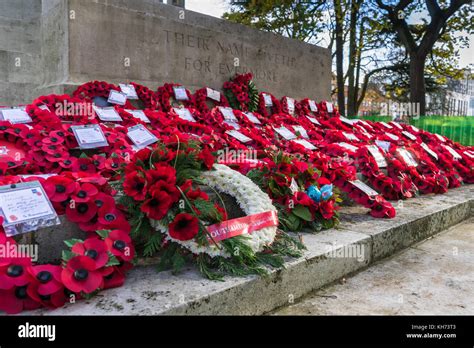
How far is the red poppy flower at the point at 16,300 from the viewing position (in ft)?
5.47

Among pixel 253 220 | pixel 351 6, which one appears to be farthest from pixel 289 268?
pixel 351 6

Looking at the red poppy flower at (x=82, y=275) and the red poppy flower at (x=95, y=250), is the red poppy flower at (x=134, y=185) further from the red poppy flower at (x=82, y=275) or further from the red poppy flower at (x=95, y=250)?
the red poppy flower at (x=82, y=275)

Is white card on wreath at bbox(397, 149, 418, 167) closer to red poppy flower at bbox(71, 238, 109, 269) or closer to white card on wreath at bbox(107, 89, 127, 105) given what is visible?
white card on wreath at bbox(107, 89, 127, 105)

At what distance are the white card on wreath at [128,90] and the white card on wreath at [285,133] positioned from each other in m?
1.81

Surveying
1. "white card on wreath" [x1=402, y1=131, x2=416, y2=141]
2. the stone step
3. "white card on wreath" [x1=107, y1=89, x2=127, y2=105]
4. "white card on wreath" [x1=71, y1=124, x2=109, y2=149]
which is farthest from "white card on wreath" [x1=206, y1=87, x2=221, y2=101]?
"white card on wreath" [x1=402, y1=131, x2=416, y2=141]

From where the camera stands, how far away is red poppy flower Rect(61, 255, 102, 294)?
172cm

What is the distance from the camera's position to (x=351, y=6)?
16828mm

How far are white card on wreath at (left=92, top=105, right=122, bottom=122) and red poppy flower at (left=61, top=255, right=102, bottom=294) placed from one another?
8.85 ft

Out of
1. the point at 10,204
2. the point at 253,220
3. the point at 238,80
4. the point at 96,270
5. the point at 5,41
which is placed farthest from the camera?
the point at 5,41

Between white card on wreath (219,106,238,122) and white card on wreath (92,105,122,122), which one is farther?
white card on wreath (219,106,238,122)

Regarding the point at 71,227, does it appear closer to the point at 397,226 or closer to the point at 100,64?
the point at 397,226

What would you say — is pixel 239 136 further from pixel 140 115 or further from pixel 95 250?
pixel 95 250

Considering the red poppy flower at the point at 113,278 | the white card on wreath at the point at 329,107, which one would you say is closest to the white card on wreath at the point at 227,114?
the white card on wreath at the point at 329,107

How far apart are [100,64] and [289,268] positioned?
382 cm
